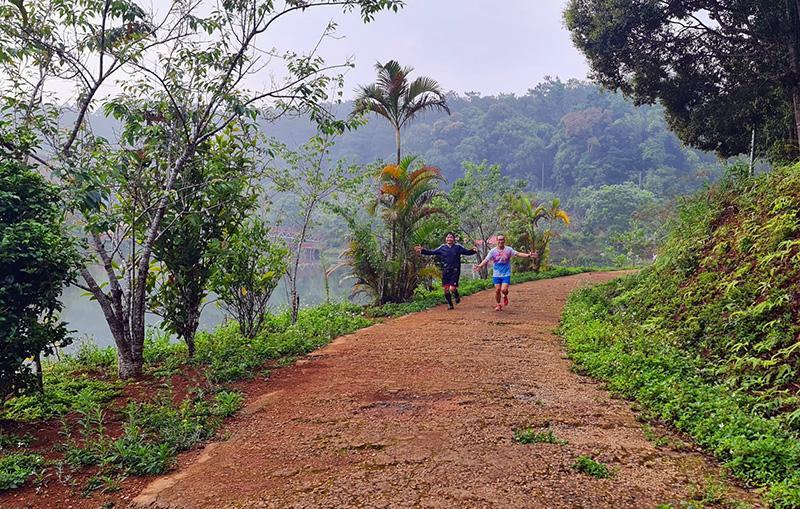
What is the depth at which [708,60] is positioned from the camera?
35.1ft

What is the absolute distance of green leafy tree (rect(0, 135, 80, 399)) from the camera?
393cm

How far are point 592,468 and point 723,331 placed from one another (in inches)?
120

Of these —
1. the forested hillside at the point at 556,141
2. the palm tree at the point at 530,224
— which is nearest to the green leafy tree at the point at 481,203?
the palm tree at the point at 530,224

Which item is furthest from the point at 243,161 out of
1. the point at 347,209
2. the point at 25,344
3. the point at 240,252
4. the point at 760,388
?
the point at 760,388

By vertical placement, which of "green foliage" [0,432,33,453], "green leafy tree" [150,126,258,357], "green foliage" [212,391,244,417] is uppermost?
"green leafy tree" [150,126,258,357]

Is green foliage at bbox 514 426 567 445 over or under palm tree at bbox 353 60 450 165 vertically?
under

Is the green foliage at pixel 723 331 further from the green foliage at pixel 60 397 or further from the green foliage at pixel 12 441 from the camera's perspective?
the green foliage at pixel 12 441

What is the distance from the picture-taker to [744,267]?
5.67 metres

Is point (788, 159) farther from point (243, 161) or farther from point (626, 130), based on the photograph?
point (626, 130)

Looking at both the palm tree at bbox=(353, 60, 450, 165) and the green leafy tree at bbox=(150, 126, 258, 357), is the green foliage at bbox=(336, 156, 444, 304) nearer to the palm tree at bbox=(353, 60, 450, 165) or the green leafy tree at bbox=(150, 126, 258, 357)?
the palm tree at bbox=(353, 60, 450, 165)

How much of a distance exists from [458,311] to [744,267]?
471cm

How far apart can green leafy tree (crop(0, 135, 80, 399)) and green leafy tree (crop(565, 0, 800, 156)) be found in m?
10.1

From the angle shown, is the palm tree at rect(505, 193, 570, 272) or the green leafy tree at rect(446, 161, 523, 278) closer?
the palm tree at rect(505, 193, 570, 272)

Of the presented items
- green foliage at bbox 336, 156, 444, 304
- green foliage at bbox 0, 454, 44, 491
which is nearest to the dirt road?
green foliage at bbox 0, 454, 44, 491
